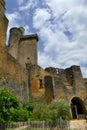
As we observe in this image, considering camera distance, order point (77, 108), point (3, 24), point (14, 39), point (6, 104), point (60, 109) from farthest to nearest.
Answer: point (14, 39)
point (77, 108)
point (3, 24)
point (60, 109)
point (6, 104)

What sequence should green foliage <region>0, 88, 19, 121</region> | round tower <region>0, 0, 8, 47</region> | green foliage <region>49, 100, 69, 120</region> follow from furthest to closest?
1. round tower <region>0, 0, 8, 47</region>
2. green foliage <region>49, 100, 69, 120</region>
3. green foliage <region>0, 88, 19, 121</region>

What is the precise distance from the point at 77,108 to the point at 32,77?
383 inches

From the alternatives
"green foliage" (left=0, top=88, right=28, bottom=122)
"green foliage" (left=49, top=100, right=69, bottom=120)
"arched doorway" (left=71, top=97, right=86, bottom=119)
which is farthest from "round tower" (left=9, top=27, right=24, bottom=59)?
"green foliage" (left=0, top=88, right=28, bottom=122)

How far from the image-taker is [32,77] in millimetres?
36031

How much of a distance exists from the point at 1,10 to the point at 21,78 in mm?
9782

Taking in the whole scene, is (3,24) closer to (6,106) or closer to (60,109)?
(60,109)

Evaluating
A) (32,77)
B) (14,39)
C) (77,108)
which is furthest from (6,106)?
(14,39)

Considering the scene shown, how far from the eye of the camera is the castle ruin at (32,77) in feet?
91.5

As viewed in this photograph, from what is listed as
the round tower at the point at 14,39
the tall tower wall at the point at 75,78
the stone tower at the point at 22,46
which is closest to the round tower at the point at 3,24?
the stone tower at the point at 22,46

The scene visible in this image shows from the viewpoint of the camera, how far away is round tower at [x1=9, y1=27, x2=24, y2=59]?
1826 inches

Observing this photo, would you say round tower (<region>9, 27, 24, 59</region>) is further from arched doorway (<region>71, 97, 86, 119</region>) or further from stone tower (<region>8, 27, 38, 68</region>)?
arched doorway (<region>71, 97, 86, 119</region>)

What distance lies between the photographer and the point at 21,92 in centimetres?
3084

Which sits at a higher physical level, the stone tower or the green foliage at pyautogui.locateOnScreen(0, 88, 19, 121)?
the stone tower

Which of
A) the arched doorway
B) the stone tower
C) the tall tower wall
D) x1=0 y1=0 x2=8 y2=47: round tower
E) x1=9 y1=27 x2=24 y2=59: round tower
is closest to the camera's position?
x1=0 y1=0 x2=8 y2=47: round tower
